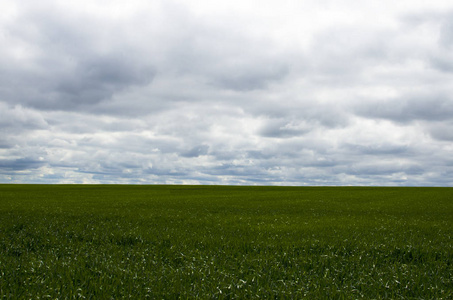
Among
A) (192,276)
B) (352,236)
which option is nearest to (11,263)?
(192,276)

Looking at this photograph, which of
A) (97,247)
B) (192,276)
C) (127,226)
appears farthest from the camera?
(127,226)

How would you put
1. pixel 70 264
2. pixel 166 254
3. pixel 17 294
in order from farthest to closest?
pixel 166 254, pixel 70 264, pixel 17 294

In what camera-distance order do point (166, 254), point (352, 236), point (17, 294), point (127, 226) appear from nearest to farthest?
point (17, 294) → point (166, 254) → point (352, 236) → point (127, 226)

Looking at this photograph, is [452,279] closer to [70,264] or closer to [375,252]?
[375,252]

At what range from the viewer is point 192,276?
798 centimetres

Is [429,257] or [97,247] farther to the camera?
[97,247]

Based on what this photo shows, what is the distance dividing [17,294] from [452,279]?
1045 centimetres

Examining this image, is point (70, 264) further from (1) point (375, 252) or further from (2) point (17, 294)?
(1) point (375, 252)

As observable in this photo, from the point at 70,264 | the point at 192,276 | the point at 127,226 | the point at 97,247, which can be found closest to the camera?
the point at 192,276

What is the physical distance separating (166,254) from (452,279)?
8218 mm

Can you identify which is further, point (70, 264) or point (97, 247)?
point (97, 247)

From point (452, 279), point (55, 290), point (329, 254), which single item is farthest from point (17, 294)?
point (452, 279)

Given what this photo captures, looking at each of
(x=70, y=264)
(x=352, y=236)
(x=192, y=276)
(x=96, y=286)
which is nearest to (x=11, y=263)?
(x=70, y=264)

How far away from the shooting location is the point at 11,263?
8.78 m
